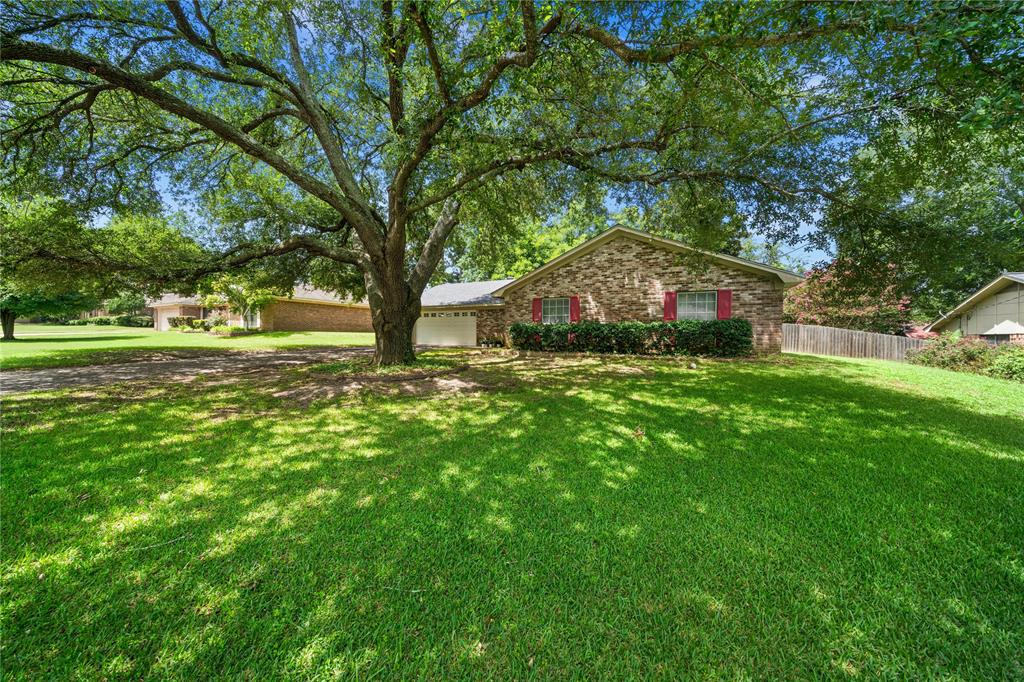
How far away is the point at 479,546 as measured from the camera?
2238mm

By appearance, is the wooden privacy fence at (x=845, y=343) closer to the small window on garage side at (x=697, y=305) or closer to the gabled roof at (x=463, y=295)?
the small window on garage side at (x=697, y=305)

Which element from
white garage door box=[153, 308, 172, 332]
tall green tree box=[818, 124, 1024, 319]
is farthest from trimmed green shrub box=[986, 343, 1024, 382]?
white garage door box=[153, 308, 172, 332]

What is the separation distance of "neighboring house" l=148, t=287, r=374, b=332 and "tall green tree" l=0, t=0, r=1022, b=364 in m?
15.8

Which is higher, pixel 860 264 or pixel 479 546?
pixel 860 264

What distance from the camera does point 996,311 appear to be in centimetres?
1409

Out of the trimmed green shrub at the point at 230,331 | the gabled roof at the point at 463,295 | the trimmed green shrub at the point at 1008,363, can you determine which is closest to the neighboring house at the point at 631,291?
the gabled roof at the point at 463,295

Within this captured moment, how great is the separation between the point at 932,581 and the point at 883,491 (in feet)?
4.02

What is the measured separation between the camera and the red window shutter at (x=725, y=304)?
Result: 1282 cm

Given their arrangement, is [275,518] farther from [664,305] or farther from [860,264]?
[664,305]

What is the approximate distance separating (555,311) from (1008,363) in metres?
12.9

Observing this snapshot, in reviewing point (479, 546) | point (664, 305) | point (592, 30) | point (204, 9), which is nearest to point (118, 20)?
point (204, 9)

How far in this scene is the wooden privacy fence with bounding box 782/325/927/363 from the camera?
13.9 m

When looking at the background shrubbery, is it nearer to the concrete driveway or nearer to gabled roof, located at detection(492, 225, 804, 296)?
gabled roof, located at detection(492, 225, 804, 296)

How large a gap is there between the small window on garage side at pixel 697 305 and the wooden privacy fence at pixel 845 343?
6740 millimetres
